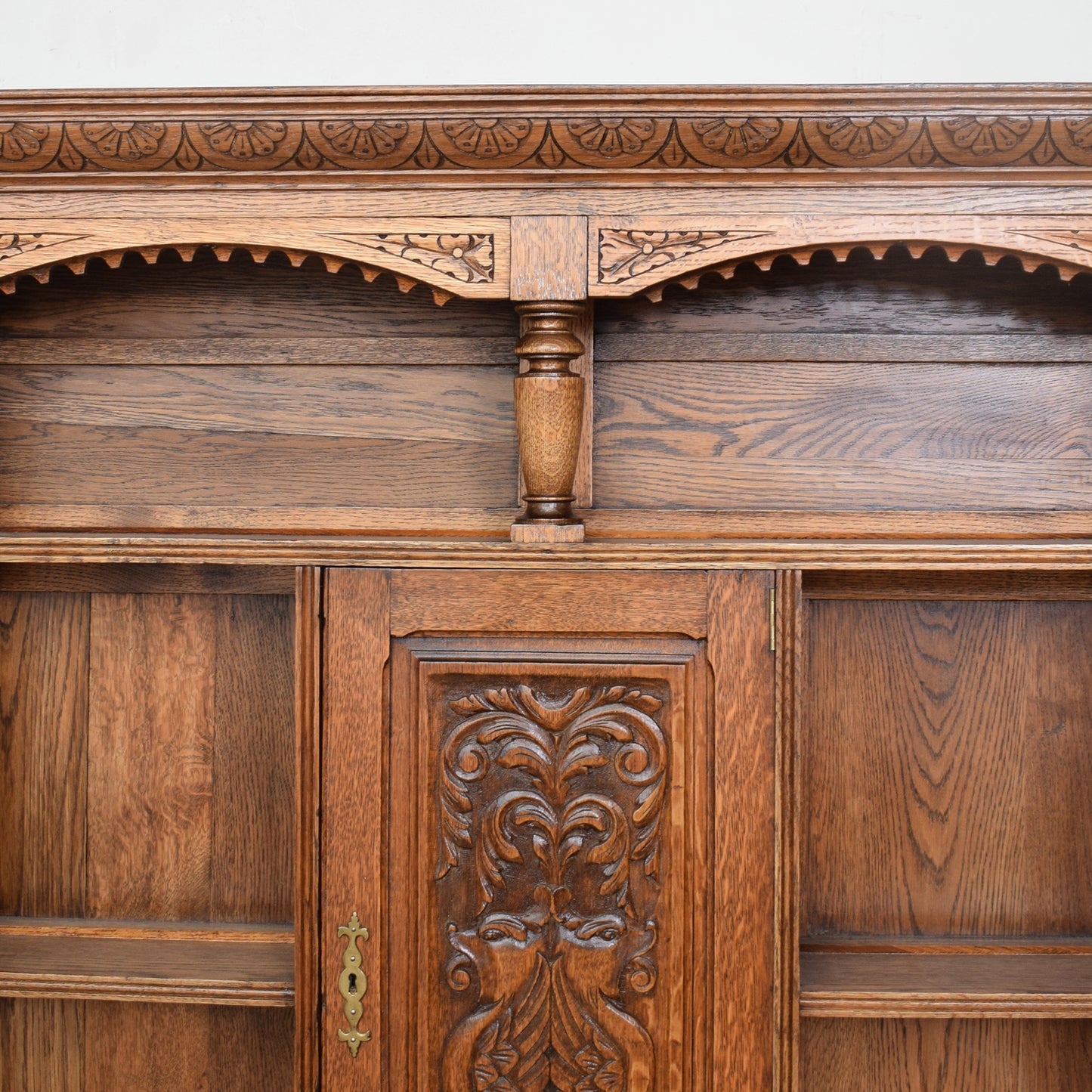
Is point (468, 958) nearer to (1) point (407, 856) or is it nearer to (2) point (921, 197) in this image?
(1) point (407, 856)

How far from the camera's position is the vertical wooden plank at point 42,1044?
173cm

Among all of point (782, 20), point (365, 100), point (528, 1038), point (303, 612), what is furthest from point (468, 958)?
point (782, 20)

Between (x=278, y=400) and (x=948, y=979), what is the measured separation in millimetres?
1258

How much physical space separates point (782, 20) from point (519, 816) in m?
1.26

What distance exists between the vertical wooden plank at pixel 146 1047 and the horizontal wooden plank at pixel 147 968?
15 cm

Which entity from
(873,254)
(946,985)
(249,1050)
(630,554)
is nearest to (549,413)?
(630,554)

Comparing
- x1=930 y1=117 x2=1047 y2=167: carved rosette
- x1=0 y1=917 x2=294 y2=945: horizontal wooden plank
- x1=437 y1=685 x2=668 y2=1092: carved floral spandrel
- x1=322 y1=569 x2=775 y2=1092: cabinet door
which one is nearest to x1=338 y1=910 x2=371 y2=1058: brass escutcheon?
x1=322 y1=569 x2=775 y2=1092: cabinet door

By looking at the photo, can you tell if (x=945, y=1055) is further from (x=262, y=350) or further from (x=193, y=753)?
(x=262, y=350)

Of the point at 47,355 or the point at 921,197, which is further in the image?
the point at 47,355

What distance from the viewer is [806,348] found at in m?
1.61

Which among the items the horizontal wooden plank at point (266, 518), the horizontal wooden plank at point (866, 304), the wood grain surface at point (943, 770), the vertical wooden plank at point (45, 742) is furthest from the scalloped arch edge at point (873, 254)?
the vertical wooden plank at point (45, 742)

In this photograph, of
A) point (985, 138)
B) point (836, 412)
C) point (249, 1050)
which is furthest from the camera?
point (249, 1050)

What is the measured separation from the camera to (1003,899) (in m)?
1.66

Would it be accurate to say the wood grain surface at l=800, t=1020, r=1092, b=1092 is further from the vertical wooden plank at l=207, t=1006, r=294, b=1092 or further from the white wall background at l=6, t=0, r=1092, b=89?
the white wall background at l=6, t=0, r=1092, b=89
